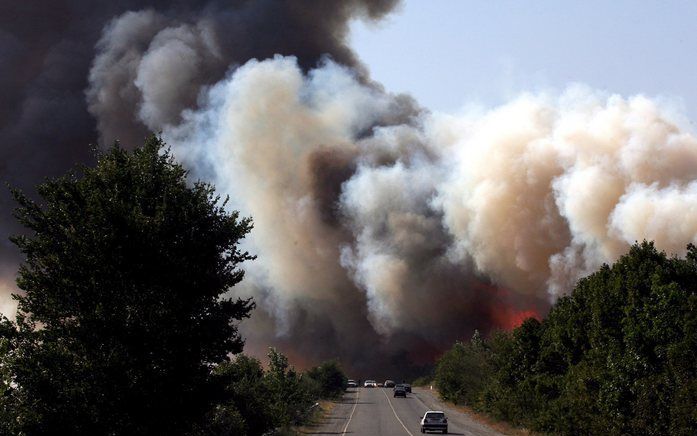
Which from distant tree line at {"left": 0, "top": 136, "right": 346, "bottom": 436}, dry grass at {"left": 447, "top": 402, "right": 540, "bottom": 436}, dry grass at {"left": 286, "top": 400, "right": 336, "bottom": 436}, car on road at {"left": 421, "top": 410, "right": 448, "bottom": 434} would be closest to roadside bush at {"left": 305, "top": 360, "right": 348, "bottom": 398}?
dry grass at {"left": 286, "top": 400, "right": 336, "bottom": 436}

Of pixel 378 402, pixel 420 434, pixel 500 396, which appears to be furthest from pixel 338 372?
pixel 420 434

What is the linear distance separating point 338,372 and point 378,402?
20.8 m

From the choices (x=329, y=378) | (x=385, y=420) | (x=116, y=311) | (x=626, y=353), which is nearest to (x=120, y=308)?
(x=116, y=311)

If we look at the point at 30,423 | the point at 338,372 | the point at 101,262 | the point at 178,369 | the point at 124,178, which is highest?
the point at 338,372

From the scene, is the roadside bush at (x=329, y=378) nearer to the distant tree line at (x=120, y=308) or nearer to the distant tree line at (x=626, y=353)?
the distant tree line at (x=626, y=353)

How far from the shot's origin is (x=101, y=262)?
82.1ft

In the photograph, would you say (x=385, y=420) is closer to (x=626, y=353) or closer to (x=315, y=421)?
(x=315, y=421)

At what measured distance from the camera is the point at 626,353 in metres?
35.8

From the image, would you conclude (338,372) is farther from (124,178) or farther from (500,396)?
(124,178)

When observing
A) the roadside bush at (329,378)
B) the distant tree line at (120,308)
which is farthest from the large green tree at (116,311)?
the roadside bush at (329,378)

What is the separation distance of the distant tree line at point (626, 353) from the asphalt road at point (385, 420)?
790cm

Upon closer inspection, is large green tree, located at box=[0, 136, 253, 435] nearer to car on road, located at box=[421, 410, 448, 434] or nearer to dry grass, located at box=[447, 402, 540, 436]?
car on road, located at box=[421, 410, 448, 434]

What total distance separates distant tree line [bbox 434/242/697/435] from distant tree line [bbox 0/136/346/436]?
16215 millimetres

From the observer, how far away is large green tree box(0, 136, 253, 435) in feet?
79.3
